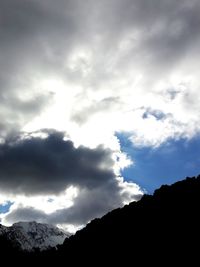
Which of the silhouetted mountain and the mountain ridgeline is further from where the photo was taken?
the silhouetted mountain

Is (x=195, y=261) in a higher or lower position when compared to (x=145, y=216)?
lower

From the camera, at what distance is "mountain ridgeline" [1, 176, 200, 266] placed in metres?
93.1

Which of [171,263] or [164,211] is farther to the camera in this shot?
[164,211]

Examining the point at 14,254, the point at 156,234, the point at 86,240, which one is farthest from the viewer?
the point at 14,254

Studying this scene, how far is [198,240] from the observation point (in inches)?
3514

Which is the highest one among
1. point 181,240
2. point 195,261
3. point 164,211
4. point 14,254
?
point 14,254

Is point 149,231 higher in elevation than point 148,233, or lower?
higher

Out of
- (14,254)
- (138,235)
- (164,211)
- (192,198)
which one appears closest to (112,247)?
(138,235)

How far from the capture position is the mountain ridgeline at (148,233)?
93125 mm

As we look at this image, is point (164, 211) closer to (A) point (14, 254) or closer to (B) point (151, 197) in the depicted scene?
(B) point (151, 197)

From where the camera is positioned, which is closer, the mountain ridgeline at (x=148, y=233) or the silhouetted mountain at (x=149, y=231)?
the mountain ridgeline at (x=148, y=233)

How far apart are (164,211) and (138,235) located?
867 cm

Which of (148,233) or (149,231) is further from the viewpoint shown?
(149,231)

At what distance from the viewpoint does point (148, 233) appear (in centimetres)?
10694
